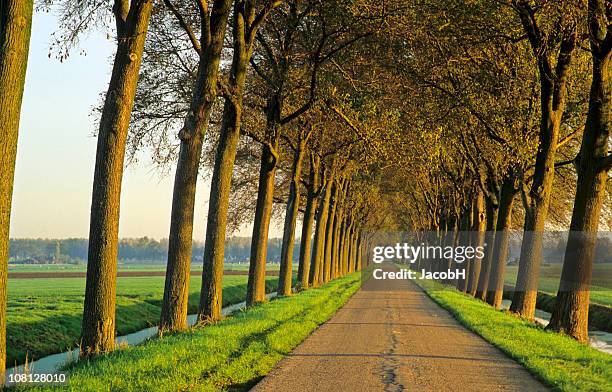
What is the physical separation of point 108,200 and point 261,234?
1434cm

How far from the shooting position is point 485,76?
26.5 m

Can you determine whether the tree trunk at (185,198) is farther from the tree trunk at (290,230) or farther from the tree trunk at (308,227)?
the tree trunk at (308,227)

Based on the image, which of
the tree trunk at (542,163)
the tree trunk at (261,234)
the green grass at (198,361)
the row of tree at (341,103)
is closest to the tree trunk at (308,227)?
the row of tree at (341,103)

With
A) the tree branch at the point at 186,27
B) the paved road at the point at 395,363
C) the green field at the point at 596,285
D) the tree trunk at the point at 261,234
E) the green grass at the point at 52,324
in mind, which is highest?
the tree branch at the point at 186,27

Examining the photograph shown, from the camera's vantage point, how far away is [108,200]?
44.0 ft

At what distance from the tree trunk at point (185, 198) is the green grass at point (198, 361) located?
4.32 ft

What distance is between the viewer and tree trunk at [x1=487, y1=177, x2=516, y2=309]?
3213 cm

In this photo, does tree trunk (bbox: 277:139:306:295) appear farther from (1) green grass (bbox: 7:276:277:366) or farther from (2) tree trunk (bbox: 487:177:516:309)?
(2) tree trunk (bbox: 487:177:516:309)

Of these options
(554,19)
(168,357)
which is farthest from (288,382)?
(554,19)

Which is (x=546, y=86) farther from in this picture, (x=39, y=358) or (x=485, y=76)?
(x=39, y=358)

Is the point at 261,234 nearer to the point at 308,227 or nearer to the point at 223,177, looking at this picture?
the point at 223,177

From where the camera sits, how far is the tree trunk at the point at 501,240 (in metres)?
32.1

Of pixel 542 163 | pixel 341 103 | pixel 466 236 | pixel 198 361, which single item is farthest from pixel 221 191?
pixel 466 236

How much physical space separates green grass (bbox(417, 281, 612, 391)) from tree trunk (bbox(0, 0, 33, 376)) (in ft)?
27.9
